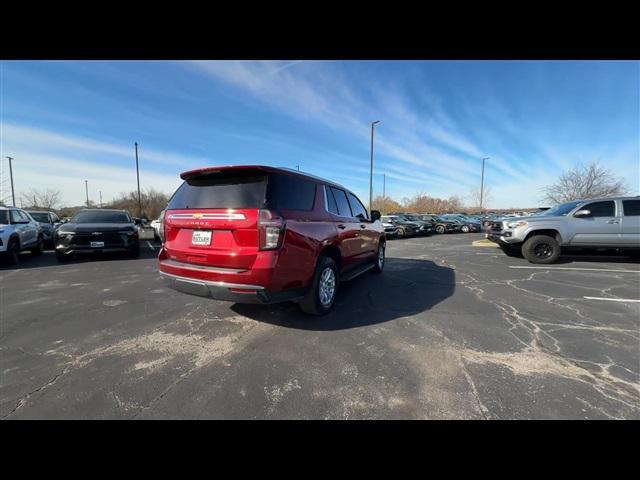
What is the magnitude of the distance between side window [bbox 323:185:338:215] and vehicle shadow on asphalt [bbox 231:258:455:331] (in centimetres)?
153

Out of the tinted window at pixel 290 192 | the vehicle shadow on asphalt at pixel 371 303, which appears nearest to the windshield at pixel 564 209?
the vehicle shadow on asphalt at pixel 371 303

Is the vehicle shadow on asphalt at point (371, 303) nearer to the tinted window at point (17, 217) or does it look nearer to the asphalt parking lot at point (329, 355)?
the asphalt parking lot at point (329, 355)

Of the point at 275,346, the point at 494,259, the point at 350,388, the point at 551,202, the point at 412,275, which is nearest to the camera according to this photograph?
the point at 350,388

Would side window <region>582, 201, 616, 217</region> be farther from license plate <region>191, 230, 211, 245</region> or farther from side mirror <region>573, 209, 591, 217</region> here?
license plate <region>191, 230, 211, 245</region>

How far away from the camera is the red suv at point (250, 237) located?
280 centimetres

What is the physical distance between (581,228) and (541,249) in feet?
3.73

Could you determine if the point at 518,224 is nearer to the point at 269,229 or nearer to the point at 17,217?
the point at 269,229

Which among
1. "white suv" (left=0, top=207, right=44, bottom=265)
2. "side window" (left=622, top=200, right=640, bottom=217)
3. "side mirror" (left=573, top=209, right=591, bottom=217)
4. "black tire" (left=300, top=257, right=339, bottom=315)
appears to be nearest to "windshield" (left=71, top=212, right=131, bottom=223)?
"white suv" (left=0, top=207, right=44, bottom=265)
